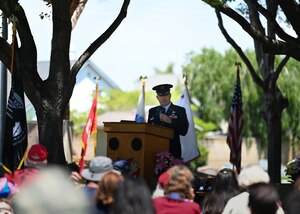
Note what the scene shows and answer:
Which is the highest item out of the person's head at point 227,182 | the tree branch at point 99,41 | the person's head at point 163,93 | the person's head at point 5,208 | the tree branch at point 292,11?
the tree branch at point 292,11

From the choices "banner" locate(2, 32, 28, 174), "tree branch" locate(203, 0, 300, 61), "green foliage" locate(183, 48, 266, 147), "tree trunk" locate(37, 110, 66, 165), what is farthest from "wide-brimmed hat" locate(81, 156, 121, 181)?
"green foliage" locate(183, 48, 266, 147)

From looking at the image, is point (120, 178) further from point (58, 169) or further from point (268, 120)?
point (268, 120)

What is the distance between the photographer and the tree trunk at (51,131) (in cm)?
1510

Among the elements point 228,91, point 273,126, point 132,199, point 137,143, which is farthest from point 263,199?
point 228,91

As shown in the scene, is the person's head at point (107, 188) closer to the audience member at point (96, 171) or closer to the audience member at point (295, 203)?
the audience member at point (96, 171)

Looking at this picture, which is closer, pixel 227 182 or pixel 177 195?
pixel 177 195

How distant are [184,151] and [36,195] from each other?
8.55 m

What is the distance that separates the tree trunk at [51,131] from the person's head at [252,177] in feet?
20.3

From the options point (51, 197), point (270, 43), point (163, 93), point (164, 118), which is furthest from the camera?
point (270, 43)

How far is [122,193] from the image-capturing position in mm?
8008

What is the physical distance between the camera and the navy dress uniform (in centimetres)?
1478

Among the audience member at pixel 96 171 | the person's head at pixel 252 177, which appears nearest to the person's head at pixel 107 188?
the audience member at pixel 96 171

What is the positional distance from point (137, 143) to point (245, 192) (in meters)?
4.58

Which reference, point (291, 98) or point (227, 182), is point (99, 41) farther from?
point (291, 98)
